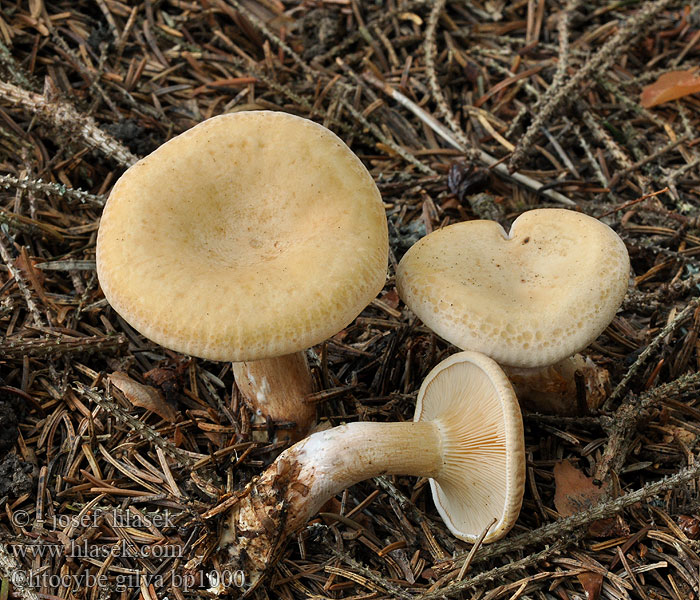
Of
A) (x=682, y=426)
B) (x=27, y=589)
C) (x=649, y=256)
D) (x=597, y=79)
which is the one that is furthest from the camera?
(x=597, y=79)

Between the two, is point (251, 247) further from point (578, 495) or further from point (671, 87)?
point (671, 87)

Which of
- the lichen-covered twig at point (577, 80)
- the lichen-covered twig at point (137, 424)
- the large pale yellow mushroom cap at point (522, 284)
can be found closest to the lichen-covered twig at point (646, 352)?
the large pale yellow mushroom cap at point (522, 284)

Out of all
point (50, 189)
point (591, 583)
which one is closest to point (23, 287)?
point (50, 189)

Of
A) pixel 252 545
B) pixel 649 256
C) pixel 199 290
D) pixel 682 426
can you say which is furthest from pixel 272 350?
pixel 649 256

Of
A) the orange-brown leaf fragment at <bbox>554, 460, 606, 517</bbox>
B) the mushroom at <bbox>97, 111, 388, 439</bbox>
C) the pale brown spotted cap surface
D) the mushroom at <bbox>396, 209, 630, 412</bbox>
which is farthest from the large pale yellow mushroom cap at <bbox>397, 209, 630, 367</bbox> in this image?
the orange-brown leaf fragment at <bbox>554, 460, 606, 517</bbox>

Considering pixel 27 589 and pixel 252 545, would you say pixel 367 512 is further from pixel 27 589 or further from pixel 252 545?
pixel 27 589

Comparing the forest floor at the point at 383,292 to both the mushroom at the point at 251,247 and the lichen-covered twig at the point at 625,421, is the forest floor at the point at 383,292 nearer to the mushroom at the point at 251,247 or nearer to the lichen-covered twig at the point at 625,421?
the lichen-covered twig at the point at 625,421

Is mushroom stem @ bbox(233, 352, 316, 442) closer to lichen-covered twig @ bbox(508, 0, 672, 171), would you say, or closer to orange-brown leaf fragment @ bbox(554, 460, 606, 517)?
orange-brown leaf fragment @ bbox(554, 460, 606, 517)
